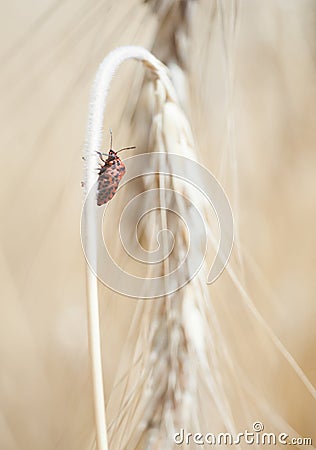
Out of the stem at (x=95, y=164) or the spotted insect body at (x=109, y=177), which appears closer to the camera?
the stem at (x=95, y=164)

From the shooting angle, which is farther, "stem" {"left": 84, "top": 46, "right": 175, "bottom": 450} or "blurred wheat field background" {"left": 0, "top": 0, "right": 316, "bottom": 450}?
"blurred wheat field background" {"left": 0, "top": 0, "right": 316, "bottom": 450}

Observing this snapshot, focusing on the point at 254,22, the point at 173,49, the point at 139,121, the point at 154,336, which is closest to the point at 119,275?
the point at 154,336

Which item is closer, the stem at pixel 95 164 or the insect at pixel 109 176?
the stem at pixel 95 164

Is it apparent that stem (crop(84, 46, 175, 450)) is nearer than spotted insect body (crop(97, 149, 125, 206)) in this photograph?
Yes
